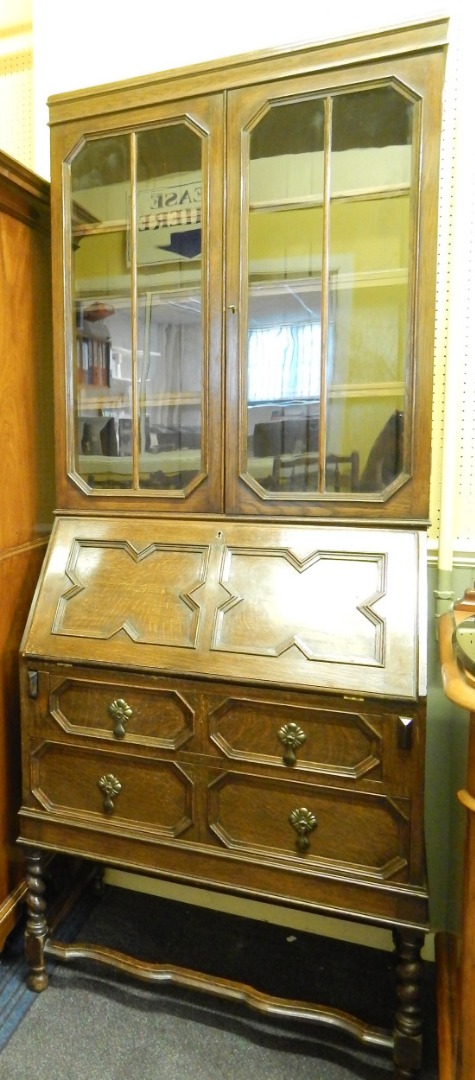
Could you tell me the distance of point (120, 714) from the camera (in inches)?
52.1

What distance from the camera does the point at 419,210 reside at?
1.22 meters

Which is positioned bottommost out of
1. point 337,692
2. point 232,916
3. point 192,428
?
point 232,916

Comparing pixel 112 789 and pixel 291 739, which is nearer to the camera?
pixel 291 739

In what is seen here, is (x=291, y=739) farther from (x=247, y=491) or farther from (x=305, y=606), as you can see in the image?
(x=247, y=491)

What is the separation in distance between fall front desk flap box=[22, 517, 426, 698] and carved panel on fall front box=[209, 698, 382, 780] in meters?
0.07

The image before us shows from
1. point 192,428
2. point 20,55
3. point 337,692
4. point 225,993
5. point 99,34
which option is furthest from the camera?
point 20,55

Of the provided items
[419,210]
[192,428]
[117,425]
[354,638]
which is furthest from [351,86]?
[354,638]

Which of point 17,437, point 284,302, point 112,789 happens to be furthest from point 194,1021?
point 284,302

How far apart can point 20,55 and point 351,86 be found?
4.34 ft

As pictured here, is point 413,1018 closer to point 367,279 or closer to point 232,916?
point 232,916

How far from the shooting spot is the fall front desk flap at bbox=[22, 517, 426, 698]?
1.18m

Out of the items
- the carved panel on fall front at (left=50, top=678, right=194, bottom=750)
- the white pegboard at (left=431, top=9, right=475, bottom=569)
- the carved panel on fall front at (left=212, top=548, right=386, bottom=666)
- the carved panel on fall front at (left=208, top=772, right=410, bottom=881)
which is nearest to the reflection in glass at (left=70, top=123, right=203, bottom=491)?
the carved panel on fall front at (left=212, top=548, right=386, bottom=666)

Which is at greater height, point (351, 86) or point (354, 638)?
point (351, 86)

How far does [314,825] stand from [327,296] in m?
1.12
